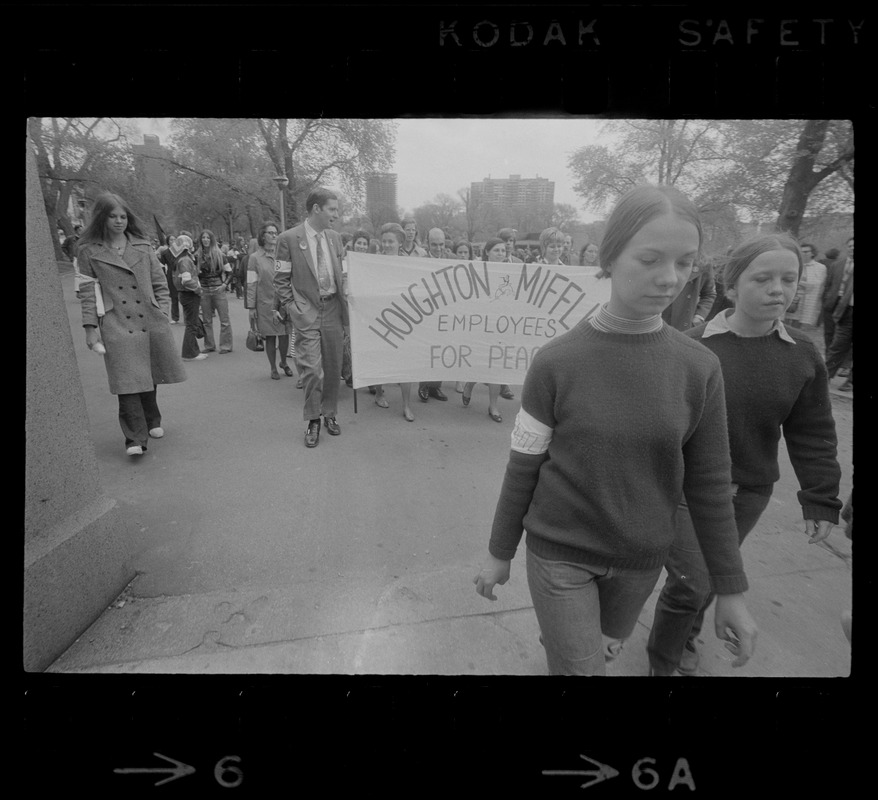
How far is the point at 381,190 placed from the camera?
1.20 meters

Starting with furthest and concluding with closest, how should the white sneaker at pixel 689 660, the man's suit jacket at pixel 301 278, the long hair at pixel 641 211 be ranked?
the man's suit jacket at pixel 301 278 → the white sneaker at pixel 689 660 → the long hair at pixel 641 211

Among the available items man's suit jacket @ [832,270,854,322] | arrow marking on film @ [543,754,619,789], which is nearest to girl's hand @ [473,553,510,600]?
arrow marking on film @ [543,754,619,789]

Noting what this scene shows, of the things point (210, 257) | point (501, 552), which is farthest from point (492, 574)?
point (210, 257)

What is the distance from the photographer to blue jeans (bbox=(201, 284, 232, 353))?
73.3 inches

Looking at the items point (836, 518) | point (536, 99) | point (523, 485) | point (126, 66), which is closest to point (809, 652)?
point (836, 518)

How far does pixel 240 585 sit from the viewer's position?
60.2 inches

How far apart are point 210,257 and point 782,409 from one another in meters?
1.95

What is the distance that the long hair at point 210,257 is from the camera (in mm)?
1713

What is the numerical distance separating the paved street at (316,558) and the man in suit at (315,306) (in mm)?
83

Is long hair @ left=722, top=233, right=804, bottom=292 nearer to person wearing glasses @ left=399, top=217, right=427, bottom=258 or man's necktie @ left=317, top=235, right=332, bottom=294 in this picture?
person wearing glasses @ left=399, top=217, right=427, bottom=258

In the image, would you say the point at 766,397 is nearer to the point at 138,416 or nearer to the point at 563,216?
the point at 563,216

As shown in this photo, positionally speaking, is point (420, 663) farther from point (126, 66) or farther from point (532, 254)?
point (126, 66)

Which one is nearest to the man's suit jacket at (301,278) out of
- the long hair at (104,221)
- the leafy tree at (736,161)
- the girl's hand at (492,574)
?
the long hair at (104,221)

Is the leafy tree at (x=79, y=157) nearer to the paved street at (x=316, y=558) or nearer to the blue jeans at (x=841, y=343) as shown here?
the paved street at (x=316, y=558)
